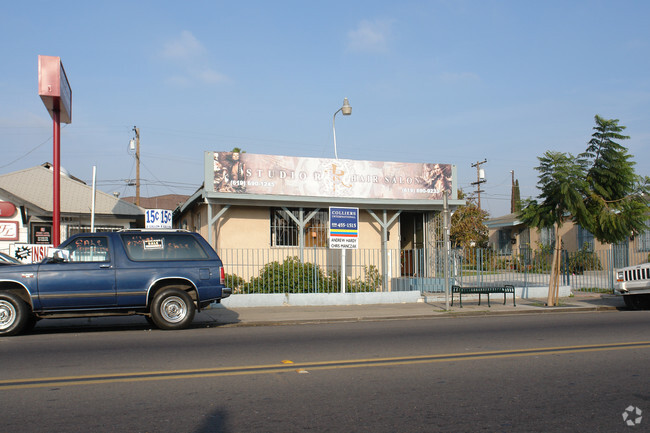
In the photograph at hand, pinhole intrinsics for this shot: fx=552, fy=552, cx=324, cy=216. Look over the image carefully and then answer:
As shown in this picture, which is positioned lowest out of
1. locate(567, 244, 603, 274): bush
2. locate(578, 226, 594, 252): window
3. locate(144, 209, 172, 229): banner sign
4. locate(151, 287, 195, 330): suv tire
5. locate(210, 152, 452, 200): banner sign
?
locate(151, 287, 195, 330): suv tire

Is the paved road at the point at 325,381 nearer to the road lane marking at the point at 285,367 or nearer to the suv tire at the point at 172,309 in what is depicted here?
the road lane marking at the point at 285,367

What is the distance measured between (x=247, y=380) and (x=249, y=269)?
37.7 ft

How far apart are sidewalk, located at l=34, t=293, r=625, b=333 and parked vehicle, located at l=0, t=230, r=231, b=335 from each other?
979mm

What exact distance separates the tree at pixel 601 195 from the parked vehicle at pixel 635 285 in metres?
1.37

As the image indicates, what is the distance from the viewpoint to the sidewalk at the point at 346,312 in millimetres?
12453

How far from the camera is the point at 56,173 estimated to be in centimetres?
1500

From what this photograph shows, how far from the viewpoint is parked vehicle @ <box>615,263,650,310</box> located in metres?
15.2

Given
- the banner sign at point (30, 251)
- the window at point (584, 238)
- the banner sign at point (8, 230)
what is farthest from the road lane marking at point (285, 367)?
the window at point (584, 238)

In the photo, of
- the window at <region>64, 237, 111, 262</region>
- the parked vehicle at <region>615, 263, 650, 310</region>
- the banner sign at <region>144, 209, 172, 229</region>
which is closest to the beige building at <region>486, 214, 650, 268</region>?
the parked vehicle at <region>615, 263, 650, 310</region>

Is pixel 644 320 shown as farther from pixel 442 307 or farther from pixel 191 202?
pixel 191 202

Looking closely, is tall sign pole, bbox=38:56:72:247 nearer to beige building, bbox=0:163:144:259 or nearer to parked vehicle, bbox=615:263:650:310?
beige building, bbox=0:163:144:259

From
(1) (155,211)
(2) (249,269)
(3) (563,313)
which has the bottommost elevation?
(3) (563,313)

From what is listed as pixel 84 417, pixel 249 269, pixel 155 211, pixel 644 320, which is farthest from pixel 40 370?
pixel 644 320

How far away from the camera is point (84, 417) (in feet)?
16.8
